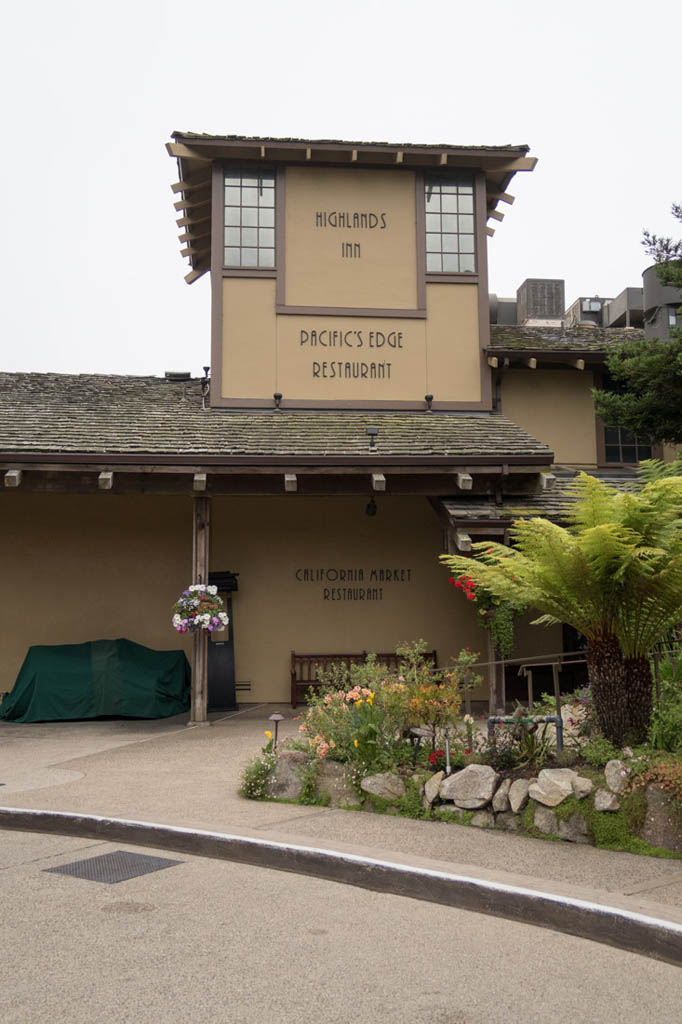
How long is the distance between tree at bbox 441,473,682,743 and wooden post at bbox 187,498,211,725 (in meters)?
6.84

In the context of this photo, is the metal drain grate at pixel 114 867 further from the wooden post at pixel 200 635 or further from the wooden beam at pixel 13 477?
the wooden beam at pixel 13 477

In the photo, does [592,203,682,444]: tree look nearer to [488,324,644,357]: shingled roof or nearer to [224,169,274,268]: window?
[488,324,644,357]: shingled roof

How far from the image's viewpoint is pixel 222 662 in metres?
14.9

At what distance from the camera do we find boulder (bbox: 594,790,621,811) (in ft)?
21.1

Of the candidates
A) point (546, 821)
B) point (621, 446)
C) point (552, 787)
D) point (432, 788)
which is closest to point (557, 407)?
point (621, 446)

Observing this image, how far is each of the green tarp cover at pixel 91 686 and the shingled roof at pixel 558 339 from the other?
25.3 ft

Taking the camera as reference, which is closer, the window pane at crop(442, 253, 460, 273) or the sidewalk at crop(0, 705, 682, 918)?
the sidewalk at crop(0, 705, 682, 918)

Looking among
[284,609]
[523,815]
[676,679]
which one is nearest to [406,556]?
[284,609]

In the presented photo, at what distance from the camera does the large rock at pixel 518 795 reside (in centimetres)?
688

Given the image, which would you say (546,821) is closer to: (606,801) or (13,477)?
(606,801)

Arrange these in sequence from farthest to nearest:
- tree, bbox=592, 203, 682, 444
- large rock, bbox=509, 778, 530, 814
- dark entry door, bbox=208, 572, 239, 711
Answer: dark entry door, bbox=208, 572, 239, 711, tree, bbox=592, 203, 682, 444, large rock, bbox=509, 778, 530, 814

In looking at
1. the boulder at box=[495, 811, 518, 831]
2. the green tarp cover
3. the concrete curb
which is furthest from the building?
the boulder at box=[495, 811, 518, 831]

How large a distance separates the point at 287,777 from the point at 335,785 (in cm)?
47

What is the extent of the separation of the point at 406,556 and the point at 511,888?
1033cm
